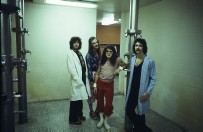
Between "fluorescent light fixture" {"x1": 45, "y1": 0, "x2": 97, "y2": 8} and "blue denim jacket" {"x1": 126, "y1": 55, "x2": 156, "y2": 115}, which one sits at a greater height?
"fluorescent light fixture" {"x1": 45, "y1": 0, "x2": 97, "y2": 8}

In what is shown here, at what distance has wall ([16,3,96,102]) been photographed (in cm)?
400

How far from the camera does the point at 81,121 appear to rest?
312cm

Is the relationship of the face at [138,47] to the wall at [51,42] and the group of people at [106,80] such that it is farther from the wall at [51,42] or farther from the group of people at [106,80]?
the wall at [51,42]

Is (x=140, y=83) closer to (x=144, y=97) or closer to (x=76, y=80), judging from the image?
(x=144, y=97)

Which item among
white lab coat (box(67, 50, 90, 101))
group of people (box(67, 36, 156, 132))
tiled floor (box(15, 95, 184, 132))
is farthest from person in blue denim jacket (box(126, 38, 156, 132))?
white lab coat (box(67, 50, 90, 101))

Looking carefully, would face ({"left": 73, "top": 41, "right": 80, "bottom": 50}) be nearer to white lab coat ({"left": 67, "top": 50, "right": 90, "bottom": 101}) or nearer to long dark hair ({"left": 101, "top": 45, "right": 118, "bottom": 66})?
white lab coat ({"left": 67, "top": 50, "right": 90, "bottom": 101})

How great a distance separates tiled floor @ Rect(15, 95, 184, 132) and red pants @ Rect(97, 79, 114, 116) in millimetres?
286

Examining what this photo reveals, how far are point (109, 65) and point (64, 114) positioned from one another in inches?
51.3

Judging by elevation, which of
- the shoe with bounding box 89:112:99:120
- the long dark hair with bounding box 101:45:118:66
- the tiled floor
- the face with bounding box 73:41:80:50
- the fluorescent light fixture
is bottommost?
the tiled floor

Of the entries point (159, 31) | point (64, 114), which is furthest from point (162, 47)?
point (64, 114)

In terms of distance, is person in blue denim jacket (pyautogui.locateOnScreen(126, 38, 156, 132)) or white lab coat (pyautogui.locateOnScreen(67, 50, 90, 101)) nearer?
person in blue denim jacket (pyautogui.locateOnScreen(126, 38, 156, 132))

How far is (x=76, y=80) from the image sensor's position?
115 inches

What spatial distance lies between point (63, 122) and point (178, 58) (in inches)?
82.9

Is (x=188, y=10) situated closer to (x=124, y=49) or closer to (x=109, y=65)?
(x=109, y=65)
